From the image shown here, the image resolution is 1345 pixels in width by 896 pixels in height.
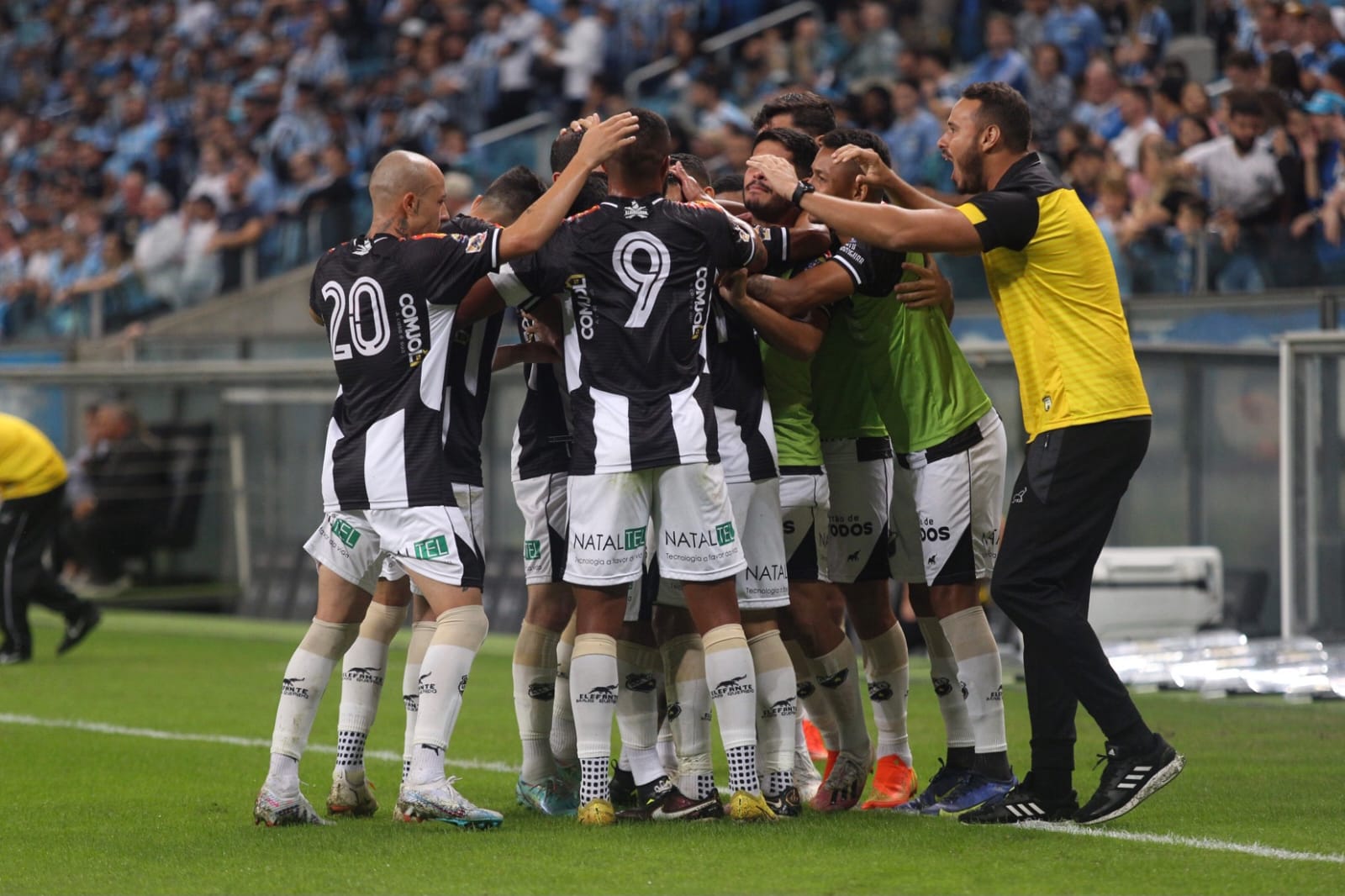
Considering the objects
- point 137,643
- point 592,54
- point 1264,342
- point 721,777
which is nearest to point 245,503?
point 137,643

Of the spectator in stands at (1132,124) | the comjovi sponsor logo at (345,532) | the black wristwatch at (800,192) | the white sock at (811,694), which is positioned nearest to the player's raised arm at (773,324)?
the black wristwatch at (800,192)

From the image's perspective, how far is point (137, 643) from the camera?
13977 mm

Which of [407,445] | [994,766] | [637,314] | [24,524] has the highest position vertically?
[637,314]

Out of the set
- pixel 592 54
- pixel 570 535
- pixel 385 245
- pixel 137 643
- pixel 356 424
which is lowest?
pixel 137 643

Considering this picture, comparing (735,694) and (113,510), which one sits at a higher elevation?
(113,510)

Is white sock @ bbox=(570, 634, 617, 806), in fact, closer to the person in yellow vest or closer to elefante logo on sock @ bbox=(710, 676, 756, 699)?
elefante logo on sock @ bbox=(710, 676, 756, 699)

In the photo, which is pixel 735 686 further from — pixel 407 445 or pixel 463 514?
pixel 407 445

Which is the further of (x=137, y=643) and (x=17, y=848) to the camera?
(x=137, y=643)

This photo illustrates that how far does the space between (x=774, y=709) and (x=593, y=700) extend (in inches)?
24.9

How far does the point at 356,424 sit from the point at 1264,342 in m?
8.13

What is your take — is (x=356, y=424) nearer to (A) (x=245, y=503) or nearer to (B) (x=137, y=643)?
(B) (x=137, y=643)

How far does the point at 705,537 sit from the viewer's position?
5.74m

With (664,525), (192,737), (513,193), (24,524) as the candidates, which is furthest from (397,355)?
(24,524)

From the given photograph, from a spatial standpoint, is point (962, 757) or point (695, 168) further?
point (695, 168)
